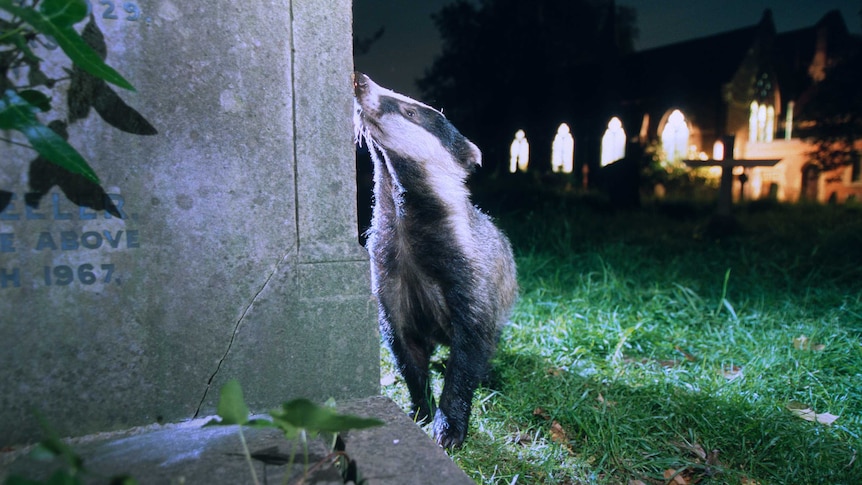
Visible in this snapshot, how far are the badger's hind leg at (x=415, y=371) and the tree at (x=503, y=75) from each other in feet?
27.4

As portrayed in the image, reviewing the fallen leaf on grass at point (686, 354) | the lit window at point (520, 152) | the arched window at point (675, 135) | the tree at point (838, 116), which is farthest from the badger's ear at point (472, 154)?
the arched window at point (675, 135)

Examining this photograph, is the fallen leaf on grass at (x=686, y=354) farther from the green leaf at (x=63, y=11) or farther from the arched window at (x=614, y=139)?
the arched window at (x=614, y=139)

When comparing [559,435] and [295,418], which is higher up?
[295,418]

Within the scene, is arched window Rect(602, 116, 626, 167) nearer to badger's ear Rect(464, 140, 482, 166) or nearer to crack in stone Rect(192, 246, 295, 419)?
badger's ear Rect(464, 140, 482, 166)

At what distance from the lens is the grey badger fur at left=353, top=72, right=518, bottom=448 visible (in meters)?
2.51

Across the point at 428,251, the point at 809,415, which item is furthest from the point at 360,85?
the point at 809,415

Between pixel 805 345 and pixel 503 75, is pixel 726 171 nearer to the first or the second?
pixel 503 75

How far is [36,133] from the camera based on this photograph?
1502 millimetres

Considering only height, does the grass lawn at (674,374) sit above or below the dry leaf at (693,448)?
above

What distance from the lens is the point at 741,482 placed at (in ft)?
7.44

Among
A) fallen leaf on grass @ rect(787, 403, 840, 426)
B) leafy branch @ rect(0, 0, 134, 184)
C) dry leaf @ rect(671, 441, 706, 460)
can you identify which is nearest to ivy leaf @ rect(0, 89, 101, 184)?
leafy branch @ rect(0, 0, 134, 184)

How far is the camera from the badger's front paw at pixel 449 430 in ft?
8.14

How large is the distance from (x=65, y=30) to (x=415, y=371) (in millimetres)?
1978

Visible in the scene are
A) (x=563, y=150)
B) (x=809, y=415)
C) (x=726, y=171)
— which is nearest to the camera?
(x=809, y=415)
